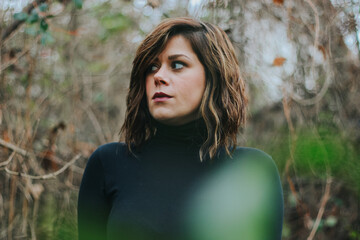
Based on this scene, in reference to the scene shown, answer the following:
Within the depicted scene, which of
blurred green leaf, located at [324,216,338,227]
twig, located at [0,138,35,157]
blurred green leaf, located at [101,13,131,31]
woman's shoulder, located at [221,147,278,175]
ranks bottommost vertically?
blurred green leaf, located at [324,216,338,227]

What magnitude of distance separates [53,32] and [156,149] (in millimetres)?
1631

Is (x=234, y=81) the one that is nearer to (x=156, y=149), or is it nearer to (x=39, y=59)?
(x=156, y=149)

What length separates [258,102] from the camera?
2336 mm

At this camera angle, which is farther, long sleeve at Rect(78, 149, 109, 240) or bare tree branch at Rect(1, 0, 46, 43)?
bare tree branch at Rect(1, 0, 46, 43)

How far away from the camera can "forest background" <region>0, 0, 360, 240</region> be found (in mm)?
1917

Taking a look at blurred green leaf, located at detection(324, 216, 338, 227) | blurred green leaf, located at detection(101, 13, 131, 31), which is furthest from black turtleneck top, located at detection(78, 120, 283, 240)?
blurred green leaf, located at detection(101, 13, 131, 31)

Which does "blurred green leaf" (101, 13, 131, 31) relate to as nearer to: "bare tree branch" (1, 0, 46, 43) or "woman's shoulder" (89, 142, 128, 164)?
"bare tree branch" (1, 0, 46, 43)

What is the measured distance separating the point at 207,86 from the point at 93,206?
1.77 ft

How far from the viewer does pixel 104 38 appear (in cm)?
286

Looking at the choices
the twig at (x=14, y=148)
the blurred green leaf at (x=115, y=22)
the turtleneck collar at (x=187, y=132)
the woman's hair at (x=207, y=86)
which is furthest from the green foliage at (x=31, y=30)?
the turtleneck collar at (x=187, y=132)

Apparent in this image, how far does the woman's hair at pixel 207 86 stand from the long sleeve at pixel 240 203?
0.08 m

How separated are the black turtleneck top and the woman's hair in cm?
5

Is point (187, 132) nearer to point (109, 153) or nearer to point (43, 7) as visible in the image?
point (109, 153)

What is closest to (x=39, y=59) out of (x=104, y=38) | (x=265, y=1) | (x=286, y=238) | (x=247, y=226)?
(x=104, y=38)
